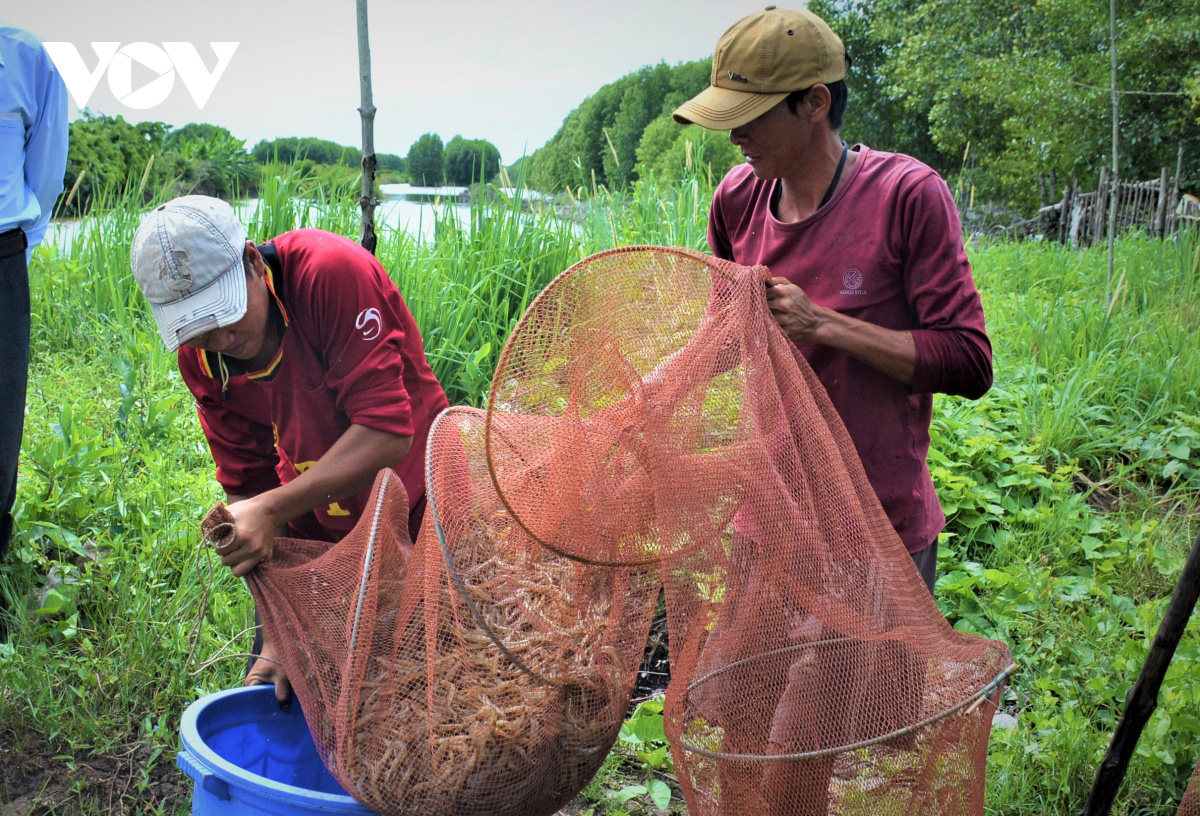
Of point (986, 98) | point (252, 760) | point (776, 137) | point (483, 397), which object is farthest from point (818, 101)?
point (986, 98)

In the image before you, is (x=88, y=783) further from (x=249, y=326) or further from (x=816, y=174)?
(x=816, y=174)

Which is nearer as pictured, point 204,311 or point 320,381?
point 204,311

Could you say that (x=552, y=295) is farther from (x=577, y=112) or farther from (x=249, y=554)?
(x=577, y=112)

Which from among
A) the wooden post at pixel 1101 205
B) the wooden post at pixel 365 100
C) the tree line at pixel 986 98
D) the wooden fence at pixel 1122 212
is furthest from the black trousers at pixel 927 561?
the wooden post at pixel 1101 205

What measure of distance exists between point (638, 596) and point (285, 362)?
34.8 inches

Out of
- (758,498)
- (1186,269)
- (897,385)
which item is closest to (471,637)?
(758,498)

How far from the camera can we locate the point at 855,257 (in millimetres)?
1784

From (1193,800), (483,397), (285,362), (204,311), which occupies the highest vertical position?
(204,311)

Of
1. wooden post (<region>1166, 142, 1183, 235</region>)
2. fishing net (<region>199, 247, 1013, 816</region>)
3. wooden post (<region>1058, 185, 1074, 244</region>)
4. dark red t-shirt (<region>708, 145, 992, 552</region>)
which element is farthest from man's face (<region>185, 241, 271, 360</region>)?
wooden post (<region>1058, 185, 1074, 244</region>)

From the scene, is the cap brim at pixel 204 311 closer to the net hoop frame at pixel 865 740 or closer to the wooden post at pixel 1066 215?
the net hoop frame at pixel 865 740

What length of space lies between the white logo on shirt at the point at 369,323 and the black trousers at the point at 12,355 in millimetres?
1537

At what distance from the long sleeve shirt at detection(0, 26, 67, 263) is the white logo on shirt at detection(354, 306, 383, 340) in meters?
1.54

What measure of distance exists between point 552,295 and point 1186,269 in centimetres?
A: 511

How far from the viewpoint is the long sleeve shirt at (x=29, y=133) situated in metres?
2.82
